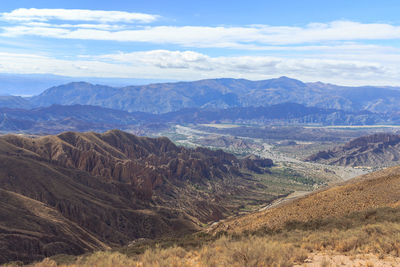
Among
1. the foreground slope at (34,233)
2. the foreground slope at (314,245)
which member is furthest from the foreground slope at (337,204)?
the foreground slope at (34,233)

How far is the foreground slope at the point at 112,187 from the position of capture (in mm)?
72375

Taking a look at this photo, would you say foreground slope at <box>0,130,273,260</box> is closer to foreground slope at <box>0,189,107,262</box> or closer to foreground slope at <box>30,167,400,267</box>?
foreground slope at <box>0,189,107,262</box>

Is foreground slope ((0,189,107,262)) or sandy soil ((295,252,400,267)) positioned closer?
sandy soil ((295,252,400,267))

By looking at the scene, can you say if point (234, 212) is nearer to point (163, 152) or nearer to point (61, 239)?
point (61, 239)

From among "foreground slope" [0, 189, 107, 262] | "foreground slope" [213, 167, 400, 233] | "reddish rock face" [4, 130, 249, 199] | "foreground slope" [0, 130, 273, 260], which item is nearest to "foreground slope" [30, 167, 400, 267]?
"foreground slope" [213, 167, 400, 233]

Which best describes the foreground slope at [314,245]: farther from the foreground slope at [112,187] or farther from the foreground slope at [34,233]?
the foreground slope at [112,187]

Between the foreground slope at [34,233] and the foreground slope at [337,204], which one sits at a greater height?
the foreground slope at [337,204]

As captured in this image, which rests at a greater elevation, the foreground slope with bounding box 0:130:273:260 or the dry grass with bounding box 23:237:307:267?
the dry grass with bounding box 23:237:307:267

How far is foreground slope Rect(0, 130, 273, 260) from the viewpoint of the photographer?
7238 cm

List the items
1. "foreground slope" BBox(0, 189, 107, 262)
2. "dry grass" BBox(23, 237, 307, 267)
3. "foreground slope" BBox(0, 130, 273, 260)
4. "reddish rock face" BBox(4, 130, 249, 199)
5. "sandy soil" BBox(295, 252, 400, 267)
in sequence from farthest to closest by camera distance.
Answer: "reddish rock face" BBox(4, 130, 249, 199) < "foreground slope" BBox(0, 130, 273, 260) < "foreground slope" BBox(0, 189, 107, 262) < "dry grass" BBox(23, 237, 307, 267) < "sandy soil" BBox(295, 252, 400, 267)

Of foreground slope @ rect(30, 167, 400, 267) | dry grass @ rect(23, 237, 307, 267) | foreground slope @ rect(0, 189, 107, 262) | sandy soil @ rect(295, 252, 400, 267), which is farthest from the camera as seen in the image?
foreground slope @ rect(0, 189, 107, 262)

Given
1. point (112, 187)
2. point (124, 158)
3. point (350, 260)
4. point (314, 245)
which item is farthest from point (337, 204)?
point (124, 158)

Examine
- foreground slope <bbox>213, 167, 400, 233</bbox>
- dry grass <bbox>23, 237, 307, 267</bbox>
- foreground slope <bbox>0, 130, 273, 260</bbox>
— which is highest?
dry grass <bbox>23, 237, 307, 267</bbox>

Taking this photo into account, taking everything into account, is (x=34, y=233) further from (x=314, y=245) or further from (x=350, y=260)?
(x=350, y=260)
